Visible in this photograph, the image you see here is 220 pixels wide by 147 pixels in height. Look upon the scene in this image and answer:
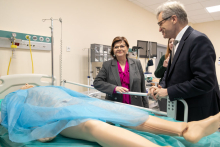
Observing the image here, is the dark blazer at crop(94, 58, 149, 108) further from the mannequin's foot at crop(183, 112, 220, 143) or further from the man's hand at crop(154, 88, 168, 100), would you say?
the mannequin's foot at crop(183, 112, 220, 143)

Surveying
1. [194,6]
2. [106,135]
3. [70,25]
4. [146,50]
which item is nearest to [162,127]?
[106,135]

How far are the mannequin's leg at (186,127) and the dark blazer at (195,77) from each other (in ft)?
0.50

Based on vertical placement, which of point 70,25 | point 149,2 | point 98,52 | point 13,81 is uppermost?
point 149,2

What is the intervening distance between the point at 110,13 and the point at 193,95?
3012 millimetres

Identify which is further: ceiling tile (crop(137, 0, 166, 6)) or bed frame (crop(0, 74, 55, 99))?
ceiling tile (crop(137, 0, 166, 6))

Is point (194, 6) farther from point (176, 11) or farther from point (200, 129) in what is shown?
point (200, 129)

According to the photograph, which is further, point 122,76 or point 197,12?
point 197,12

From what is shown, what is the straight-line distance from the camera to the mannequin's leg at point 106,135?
2.49ft

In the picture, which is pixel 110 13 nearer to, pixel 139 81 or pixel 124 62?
pixel 124 62

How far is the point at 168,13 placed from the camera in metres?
1.13

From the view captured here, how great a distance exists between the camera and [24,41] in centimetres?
222

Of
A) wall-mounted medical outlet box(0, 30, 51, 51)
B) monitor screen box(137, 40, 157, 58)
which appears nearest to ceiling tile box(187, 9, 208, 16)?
monitor screen box(137, 40, 157, 58)

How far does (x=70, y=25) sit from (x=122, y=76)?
5.32 ft

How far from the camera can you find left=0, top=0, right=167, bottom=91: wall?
84.5 inches
